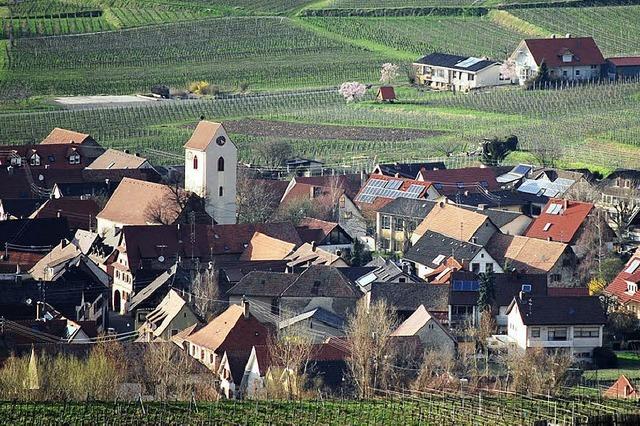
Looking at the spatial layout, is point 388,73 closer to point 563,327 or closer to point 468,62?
point 468,62

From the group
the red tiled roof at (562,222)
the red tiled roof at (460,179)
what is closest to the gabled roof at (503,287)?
the red tiled roof at (562,222)

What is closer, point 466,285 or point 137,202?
point 466,285

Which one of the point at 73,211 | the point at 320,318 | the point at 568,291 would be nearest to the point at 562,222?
the point at 568,291

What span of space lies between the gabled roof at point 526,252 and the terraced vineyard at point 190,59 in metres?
37.3

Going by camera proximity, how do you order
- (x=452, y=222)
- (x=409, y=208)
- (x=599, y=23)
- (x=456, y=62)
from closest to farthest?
1. (x=452, y=222)
2. (x=409, y=208)
3. (x=456, y=62)
4. (x=599, y=23)

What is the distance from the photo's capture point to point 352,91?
8781 centimetres

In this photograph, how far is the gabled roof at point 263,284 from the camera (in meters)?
50.5

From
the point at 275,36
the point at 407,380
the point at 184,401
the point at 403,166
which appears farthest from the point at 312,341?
the point at 275,36

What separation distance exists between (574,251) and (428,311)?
298 inches

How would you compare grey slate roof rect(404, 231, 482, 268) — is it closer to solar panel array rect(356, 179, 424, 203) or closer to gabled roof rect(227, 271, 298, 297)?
gabled roof rect(227, 271, 298, 297)

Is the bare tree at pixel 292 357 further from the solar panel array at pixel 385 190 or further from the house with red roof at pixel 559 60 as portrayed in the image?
the house with red roof at pixel 559 60

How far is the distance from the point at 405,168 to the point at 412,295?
58.4 ft

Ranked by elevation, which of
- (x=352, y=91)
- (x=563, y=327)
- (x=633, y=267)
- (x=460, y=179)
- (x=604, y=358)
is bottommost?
(x=604, y=358)

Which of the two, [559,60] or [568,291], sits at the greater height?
[559,60]
